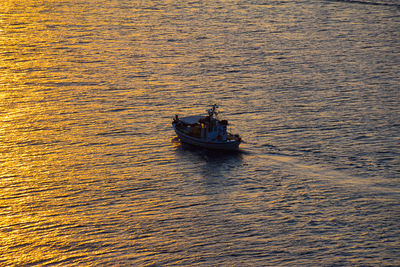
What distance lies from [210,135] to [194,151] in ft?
11.1

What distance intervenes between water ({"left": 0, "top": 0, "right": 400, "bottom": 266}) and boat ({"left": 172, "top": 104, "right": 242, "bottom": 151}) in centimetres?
171

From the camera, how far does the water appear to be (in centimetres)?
5850

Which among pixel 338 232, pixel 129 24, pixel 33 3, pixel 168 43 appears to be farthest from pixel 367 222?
pixel 33 3

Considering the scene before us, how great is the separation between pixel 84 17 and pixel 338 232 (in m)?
123

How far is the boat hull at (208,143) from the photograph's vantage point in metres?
79.9

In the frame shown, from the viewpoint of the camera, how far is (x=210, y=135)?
81438 mm

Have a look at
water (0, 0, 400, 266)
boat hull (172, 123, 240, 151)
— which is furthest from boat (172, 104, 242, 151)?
water (0, 0, 400, 266)

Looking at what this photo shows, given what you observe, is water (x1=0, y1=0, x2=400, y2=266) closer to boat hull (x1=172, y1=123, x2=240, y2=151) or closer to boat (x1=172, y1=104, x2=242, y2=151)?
boat hull (x1=172, y1=123, x2=240, y2=151)

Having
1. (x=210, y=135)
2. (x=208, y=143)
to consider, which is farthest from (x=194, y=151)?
(x=210, y=135)

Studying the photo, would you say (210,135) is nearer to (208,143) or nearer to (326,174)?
(208,143)

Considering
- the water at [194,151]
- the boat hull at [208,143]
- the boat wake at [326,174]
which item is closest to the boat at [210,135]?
the boat hull at [208,143]

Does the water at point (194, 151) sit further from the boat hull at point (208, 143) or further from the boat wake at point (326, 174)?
the boat hull at point (208, 143)

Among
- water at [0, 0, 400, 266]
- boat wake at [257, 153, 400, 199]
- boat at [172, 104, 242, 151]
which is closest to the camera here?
water at [0, 0, 400, 266]

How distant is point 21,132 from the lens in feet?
276
